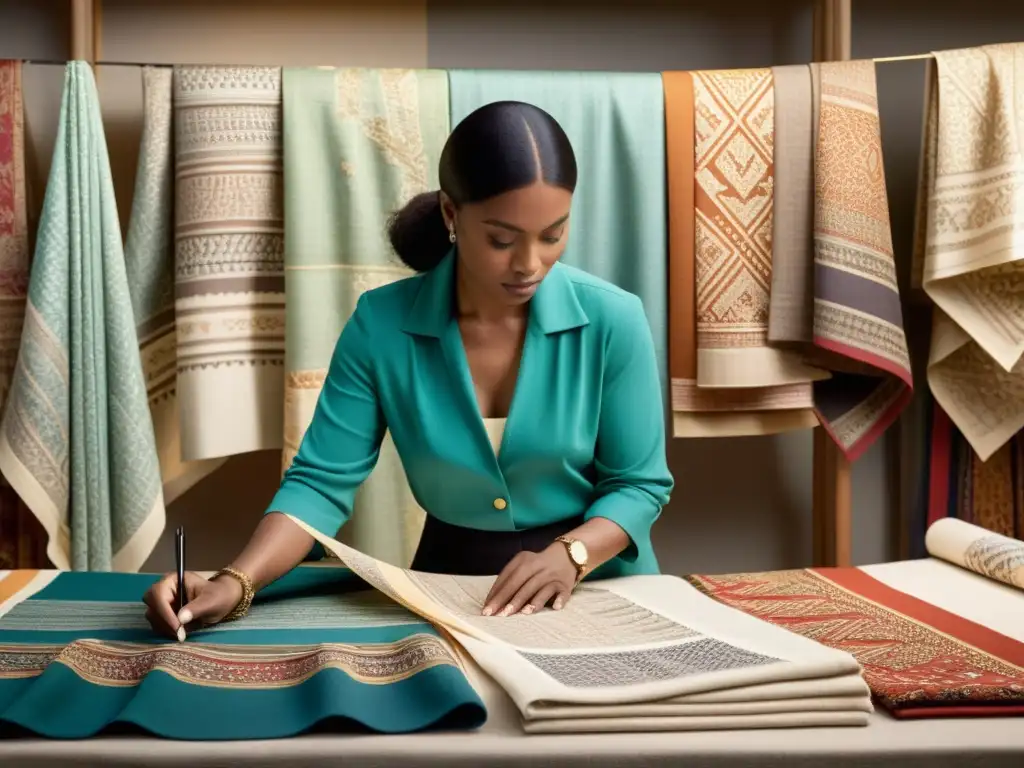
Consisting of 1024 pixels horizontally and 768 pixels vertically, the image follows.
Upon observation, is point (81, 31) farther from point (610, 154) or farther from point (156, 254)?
point (610, 154)

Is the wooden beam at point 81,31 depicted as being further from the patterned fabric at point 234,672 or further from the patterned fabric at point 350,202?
the patterned fabric at point 234,672

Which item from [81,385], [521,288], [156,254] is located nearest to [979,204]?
[521,288]

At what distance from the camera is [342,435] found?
132 centimetres

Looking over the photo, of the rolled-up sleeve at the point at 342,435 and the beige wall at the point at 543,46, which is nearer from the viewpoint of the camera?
the rolled-up sleeve at the point at 342,435

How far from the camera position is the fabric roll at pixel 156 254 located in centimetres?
198

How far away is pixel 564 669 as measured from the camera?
851 millimetres

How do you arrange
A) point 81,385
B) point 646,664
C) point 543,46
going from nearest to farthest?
point 646,664, point 81,385, point 543,46

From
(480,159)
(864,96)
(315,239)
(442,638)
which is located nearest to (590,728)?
(442,638)

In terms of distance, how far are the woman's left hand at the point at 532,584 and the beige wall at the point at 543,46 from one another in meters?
1.33

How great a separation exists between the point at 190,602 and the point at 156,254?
1.12 meters

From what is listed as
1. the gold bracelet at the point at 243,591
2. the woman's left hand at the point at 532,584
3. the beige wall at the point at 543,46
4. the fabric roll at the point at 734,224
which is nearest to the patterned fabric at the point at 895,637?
the woman's left hand at the point at 532,584

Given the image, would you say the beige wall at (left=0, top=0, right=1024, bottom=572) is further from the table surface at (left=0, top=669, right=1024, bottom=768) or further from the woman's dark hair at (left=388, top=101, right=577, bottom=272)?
the table surface at (left=0, top=669, right=1024, bottom=768)

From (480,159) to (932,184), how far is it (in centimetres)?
116

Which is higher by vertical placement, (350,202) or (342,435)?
(350,202)
